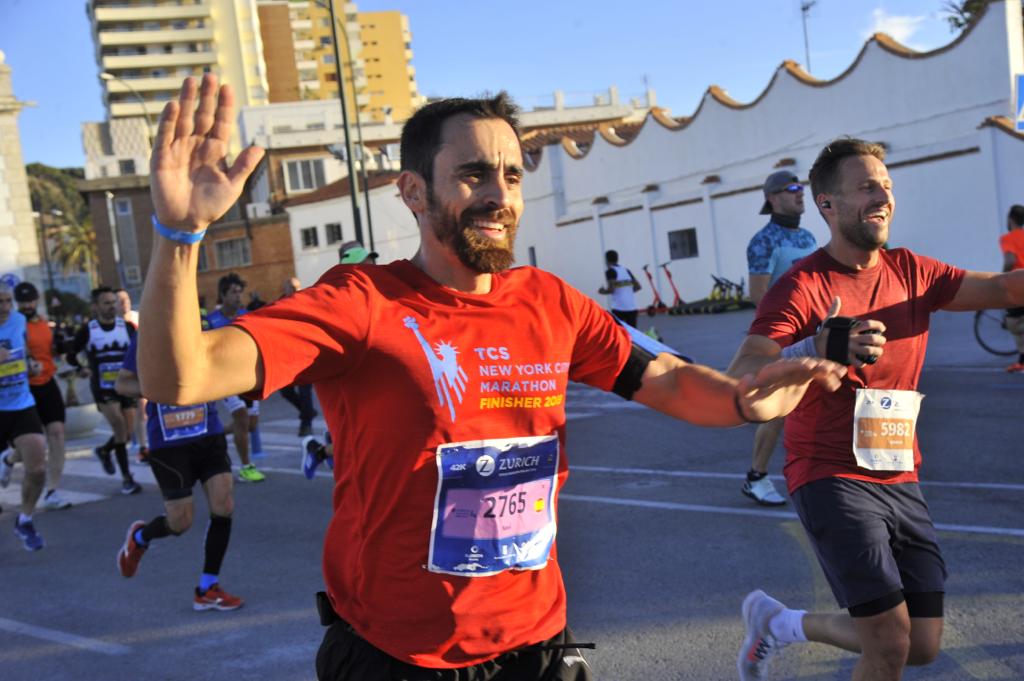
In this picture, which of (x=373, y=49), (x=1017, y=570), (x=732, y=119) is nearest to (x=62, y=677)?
(x=1017, y=570)

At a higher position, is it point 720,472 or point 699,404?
point 699,404

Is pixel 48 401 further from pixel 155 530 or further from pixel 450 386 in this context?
pixel 450 386

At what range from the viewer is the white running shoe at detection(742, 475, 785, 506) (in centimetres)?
739

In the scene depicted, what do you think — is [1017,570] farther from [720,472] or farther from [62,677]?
[62,677]

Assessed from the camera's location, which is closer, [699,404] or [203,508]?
[699,404]

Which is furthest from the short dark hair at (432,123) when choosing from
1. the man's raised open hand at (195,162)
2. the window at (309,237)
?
the window at (309,237)

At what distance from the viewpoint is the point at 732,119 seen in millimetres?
30188

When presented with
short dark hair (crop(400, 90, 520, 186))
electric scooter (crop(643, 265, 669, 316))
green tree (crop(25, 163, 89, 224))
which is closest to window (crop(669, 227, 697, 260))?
electric scooter (crop(643, 265, 669, 316))

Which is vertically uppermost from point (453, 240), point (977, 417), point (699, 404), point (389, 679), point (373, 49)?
point (373, 49)

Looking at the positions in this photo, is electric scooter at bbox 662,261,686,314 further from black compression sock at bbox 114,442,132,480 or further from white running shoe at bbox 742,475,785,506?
white running shoe at bbox 742,475,785,506

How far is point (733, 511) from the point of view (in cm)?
739

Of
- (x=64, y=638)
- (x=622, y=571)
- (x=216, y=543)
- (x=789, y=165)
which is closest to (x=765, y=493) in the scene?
(x=622, y=571)

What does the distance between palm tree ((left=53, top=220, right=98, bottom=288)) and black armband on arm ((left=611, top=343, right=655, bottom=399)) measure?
3816 inches

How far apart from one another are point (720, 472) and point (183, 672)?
4.92 metres
